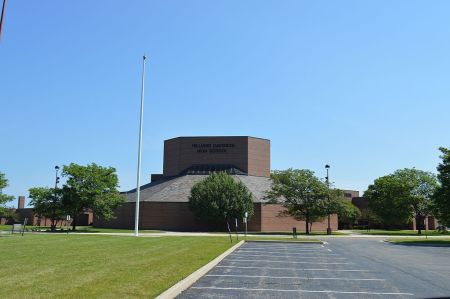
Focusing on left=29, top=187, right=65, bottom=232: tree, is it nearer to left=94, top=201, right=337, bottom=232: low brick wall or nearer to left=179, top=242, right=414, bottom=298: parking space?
left=94, top=201, right=337, bottom=232: low brick wall

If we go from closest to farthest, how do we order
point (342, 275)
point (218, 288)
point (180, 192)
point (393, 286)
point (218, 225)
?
point (218, 288) → point (393, 286) → point (342, 275) → point (218, 225) → point (180, 192)

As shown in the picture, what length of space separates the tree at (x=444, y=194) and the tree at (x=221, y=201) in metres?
23.8

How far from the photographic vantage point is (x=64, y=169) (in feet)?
173

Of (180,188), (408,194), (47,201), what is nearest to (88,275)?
(47,201)

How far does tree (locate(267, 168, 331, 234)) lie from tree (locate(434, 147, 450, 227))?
16.1 meters

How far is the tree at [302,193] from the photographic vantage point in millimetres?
53406

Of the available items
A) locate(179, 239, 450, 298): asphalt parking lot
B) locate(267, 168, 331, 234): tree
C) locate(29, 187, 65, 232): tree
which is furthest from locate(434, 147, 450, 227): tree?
locate(29, 187, 65, 232): tree

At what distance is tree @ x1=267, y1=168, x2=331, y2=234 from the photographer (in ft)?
175

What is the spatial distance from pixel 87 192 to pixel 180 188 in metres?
18.6

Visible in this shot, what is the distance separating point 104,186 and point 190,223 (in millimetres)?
14233

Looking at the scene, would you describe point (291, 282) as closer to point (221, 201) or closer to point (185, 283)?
point (185, 283)

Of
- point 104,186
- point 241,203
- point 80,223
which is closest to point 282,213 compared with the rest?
point 241,203

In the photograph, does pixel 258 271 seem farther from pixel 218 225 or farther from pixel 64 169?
pixel 218 225

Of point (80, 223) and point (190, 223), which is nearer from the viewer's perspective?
point (190, 223)
